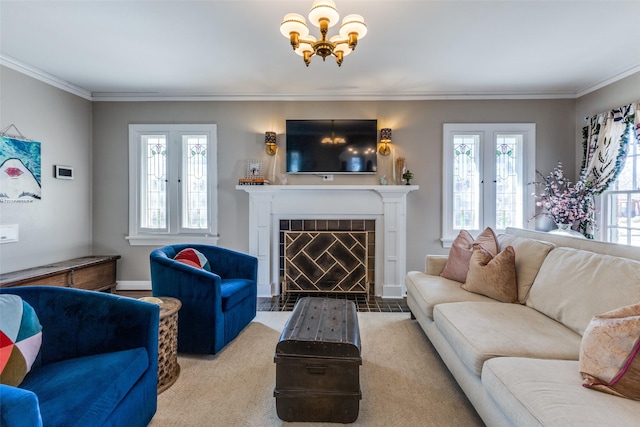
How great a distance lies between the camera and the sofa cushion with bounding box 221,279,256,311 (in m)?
2.37

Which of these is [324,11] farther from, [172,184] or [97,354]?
[172,184]

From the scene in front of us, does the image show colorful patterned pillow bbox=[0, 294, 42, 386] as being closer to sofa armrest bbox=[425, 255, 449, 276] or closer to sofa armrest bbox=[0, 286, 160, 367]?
sofa armrest bbox=[0, 286, 160, 367]

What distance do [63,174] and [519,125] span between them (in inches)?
225

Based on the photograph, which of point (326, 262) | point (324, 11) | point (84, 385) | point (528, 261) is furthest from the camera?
point (326, 262)

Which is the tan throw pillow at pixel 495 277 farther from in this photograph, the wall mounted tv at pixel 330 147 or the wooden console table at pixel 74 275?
the wooden console table at pixel 74 275

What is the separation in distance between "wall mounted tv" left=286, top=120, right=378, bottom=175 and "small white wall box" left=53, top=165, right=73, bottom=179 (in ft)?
8.77

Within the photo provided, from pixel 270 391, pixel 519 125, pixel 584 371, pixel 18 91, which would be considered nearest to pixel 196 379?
pixel 270 391

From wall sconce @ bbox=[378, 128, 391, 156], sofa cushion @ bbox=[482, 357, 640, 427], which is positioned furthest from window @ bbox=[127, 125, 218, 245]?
sofa cushion @ bbox=[482, 357, 640, 427]

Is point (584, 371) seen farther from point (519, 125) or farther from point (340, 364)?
point (519, 125)

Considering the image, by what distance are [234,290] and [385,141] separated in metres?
2.59

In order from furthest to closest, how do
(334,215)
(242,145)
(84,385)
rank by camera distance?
1. (242,145)
2. (334,215)
3. (84,385)

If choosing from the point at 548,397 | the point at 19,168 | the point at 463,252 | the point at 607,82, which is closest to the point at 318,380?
the point at 548,397

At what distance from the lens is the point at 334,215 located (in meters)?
3.79

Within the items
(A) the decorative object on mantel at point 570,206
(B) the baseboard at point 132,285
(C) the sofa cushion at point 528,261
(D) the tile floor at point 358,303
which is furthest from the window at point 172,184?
(A) the decorative object on mantel at point 570,206
